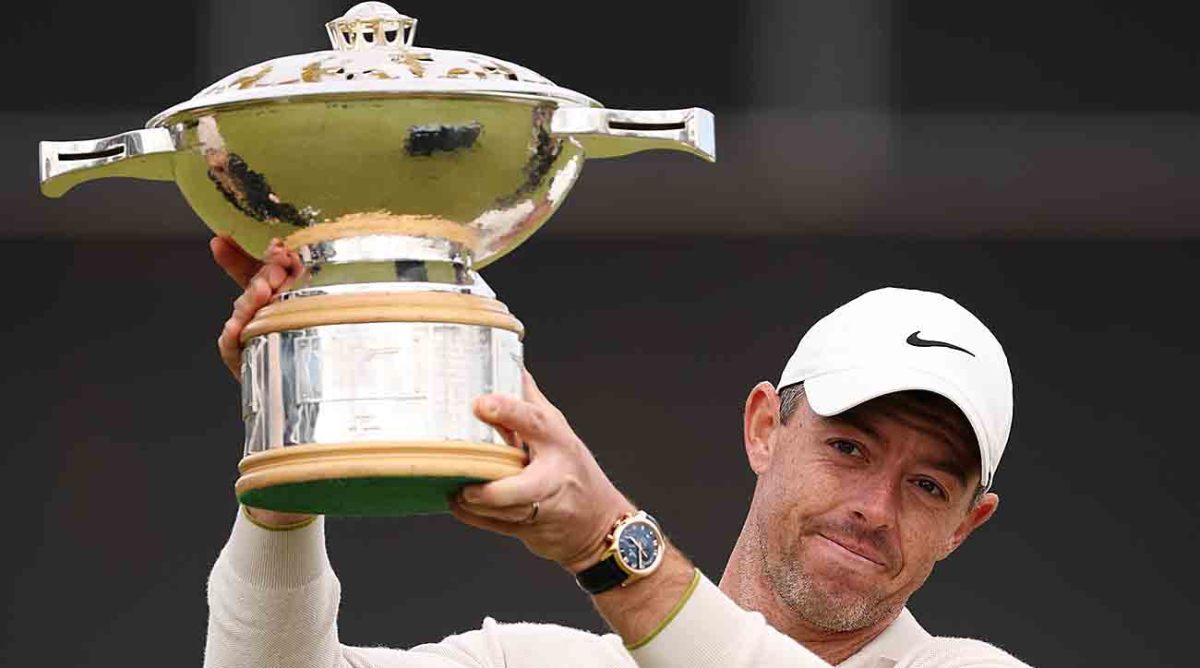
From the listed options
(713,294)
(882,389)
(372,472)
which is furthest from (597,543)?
(713,294)

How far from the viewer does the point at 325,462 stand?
Result: 8.40 ft

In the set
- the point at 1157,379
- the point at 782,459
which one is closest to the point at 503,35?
the point at 1157,379

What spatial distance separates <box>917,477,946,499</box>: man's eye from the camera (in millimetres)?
3385

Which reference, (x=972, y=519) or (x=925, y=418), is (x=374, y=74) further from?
(x=972, y=519)

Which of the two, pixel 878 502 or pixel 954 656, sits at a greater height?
pixel 878 502

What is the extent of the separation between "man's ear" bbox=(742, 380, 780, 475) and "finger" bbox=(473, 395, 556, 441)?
918 millimetres

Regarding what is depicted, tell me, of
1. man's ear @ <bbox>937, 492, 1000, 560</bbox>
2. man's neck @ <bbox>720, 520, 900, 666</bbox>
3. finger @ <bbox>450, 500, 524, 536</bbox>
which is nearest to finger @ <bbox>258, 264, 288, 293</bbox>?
finger @ <bbox>450, 500, 524, 536</bbox>


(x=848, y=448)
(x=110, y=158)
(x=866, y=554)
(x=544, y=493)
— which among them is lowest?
(x=866, y=554)

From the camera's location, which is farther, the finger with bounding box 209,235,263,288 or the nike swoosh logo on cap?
the nike swoosh logo on cap

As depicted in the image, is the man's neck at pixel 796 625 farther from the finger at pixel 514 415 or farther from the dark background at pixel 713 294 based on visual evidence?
the dark background at pixel 713 294

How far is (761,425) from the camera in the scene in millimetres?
3604

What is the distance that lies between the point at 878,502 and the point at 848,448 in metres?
0.07

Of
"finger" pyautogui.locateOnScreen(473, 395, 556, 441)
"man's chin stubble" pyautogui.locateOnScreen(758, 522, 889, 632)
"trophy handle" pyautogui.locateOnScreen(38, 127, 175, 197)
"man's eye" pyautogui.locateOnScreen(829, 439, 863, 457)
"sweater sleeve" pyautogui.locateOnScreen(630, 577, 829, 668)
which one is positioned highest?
"trophy handle" pyautogui.locateOnScreen(38, 127, 175, 197)

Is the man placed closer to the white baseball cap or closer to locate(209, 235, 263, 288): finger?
the white baseball cap
